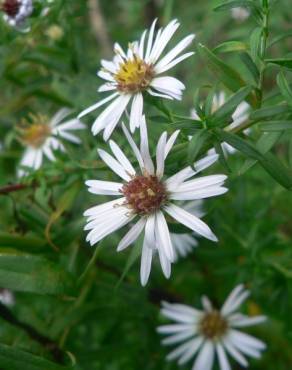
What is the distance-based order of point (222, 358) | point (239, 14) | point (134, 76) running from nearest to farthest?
point (134, 76)
point (222, 358)
point (239, 14)

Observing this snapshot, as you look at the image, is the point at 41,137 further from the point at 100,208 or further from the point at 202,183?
the point at 202,183

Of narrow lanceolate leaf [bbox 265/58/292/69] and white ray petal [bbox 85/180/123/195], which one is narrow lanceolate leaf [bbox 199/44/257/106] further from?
white ray petal [bbox 85/180/123/195]

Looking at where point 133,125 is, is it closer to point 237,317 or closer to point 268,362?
point 237,317

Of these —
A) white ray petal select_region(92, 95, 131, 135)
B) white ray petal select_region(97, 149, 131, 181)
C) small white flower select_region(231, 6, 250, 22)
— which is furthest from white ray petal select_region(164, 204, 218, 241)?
small white flower select_region(231, 6, 250, 22)

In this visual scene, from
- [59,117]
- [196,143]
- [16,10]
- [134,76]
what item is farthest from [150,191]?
[59,117]

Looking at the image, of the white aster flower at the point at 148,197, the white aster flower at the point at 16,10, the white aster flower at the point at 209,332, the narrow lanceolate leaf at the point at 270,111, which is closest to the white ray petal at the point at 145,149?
the white aster flower at the point at 148,197

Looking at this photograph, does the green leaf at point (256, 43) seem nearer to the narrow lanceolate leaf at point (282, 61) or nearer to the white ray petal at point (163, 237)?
the narrow lanceolate leaf at point (282, 61)

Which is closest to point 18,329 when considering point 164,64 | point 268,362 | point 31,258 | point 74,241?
point 74,241
